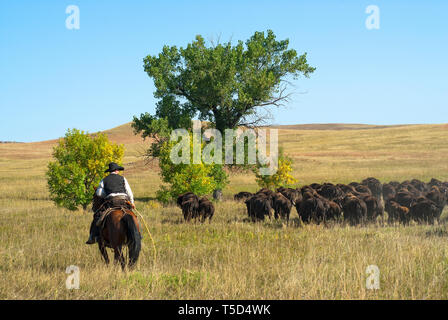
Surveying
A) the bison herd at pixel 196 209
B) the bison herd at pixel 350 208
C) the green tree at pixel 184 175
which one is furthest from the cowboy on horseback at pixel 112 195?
the green tree at pixel 184 175

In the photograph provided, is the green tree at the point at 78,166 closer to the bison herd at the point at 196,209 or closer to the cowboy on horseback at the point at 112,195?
the bison herd at the point at 196,209

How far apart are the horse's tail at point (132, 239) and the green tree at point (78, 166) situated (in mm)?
13419

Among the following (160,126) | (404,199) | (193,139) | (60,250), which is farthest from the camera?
(160,126)

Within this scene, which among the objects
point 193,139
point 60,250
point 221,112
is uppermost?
point 221,112

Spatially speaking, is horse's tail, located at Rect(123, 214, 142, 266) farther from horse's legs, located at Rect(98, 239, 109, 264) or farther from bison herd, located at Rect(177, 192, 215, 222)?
bison herd, located at Rect(177, 192, 215, 222)

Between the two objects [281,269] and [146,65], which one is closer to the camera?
[281,269]

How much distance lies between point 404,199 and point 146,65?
18360mm

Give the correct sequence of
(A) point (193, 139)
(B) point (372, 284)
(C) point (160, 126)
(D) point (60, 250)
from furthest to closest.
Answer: (C) point (160, 126), (A) point (193, 139), (D) point (60, 250), (B) point (372, 284)

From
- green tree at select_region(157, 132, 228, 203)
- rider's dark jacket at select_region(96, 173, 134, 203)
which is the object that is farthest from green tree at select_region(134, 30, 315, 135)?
rider's dark jacket at select_region(96, 173, 134, 203)

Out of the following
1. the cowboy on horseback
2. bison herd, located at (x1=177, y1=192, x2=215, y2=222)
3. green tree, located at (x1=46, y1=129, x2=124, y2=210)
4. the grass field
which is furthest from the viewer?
green tree, located at (x1=46, y1=129, x2=124, y2=210)

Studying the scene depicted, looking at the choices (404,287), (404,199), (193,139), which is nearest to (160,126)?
(193,139)

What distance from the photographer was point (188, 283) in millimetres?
7168

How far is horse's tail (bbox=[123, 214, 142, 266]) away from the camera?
26.6ft
